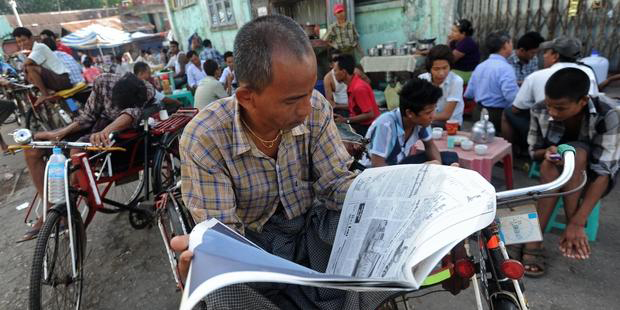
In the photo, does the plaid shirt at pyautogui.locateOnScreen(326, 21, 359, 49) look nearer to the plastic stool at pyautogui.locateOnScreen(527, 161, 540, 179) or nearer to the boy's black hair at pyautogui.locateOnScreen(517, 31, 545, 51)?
the boy's black hair at pyautogui.locateOnScreen(517, 31, 545, 51)

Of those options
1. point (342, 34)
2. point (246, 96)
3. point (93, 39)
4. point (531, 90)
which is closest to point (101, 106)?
point (246, 96)

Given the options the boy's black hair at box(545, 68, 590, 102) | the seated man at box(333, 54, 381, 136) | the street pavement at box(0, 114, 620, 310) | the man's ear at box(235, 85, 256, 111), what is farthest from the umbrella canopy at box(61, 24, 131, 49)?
the boy's black hair at box(545, 68, 590, 102)

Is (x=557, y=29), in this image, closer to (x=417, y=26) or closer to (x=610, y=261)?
(x=417, y=26)

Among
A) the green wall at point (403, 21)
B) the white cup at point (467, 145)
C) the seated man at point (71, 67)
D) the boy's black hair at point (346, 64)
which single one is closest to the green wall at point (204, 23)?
the green wall at point (403, 21)

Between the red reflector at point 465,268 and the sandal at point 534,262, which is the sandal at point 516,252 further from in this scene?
the red reflector at point 465,268

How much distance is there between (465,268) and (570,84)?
1.61m

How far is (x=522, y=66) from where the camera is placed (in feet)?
14.7

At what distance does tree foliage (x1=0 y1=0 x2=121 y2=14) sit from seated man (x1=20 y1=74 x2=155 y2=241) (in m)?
37.7

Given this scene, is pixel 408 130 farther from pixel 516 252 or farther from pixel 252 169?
pixel 252 169

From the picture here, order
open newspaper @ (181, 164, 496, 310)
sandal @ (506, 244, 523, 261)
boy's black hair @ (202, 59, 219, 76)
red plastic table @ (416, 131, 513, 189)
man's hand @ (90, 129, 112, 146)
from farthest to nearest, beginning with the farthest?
1. boy's black hair @ (202, 59, 219, 76)
2. red plastic table @ (416, 131, 513, 189)
3. man's hand @ (90, 129, 112, 146)
4. sandal @ (506, 244, 523, 261)
5. open newspaper @ (181, 164, 496, 310)

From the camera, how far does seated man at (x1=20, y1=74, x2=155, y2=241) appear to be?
8.86 feet

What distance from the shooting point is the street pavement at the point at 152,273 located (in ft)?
6.58

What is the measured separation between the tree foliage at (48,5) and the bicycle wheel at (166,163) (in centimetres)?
3821

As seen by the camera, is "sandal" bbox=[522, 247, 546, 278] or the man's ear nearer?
the man's ear
